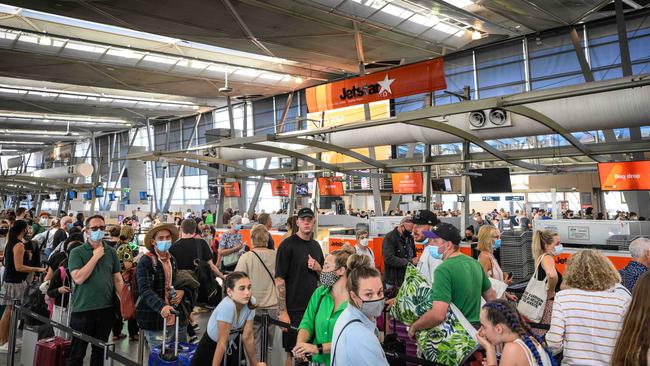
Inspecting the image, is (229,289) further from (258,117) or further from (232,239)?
(258,117)

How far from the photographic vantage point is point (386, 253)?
5910 mm

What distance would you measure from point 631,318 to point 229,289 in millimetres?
2416

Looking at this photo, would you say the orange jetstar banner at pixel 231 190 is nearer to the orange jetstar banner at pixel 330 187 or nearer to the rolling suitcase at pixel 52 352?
the orange jetstar banner at pixel 330 187

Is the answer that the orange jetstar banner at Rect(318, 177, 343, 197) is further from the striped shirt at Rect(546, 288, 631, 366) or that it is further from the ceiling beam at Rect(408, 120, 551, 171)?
the striped shirt at Rect(546, 288, 631, 366)

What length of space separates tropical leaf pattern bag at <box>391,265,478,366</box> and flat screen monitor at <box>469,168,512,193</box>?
293 inches

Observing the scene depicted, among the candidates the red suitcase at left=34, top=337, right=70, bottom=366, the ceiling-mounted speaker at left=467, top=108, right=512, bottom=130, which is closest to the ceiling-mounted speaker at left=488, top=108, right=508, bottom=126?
the ceiling-mounted speaker at left=467, top=108, right=512, bottom=130

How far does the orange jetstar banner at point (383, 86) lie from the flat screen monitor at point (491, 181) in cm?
229

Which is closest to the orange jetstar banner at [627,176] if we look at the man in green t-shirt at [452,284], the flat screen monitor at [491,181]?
the flat screen monitor at [491,181]

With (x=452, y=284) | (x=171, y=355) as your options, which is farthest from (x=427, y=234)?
(x=171, y=355)

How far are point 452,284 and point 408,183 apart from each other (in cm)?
966

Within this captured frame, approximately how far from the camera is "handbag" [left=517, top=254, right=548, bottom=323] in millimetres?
3988

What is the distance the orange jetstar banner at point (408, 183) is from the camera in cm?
1235

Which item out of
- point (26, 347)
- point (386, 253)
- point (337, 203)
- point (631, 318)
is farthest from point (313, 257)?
point (337, 203)

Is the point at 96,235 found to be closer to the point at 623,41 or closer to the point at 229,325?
the point at 229,325
